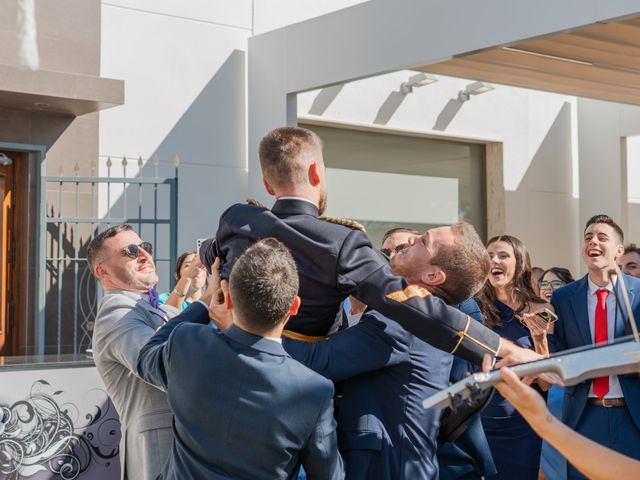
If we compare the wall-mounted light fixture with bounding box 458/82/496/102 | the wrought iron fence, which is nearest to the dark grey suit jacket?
the wrought iron fence

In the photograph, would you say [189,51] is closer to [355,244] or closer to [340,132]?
[340,132]

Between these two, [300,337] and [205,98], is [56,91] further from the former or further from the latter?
[300,337]

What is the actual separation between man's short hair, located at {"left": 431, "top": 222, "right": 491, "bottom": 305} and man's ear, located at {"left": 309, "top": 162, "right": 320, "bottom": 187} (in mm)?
490

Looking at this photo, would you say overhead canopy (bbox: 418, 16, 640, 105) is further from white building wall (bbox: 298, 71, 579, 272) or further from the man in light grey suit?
the man in light grey suit

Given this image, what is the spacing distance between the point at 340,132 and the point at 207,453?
8.67 m

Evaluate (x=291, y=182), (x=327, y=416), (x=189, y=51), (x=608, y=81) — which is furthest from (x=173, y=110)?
(x=327, y=416)

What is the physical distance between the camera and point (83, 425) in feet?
17.4

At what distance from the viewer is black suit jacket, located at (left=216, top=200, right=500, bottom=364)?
9.32ft

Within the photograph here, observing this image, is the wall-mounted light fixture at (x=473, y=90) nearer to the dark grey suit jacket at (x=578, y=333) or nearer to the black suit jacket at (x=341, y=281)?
the dark grey suit jacket at (x=578, y=333)

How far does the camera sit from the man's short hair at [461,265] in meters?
3.12

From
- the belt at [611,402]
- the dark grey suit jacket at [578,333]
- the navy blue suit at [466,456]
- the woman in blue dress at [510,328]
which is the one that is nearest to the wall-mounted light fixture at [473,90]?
the woman in blue dress at [510,328]

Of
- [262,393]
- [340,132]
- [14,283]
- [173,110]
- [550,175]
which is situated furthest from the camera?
[550,175]

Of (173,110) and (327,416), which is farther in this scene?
(173,110)

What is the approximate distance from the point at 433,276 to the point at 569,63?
23.0 feet
